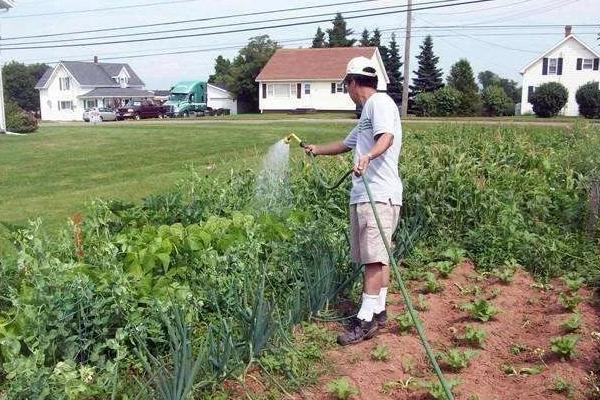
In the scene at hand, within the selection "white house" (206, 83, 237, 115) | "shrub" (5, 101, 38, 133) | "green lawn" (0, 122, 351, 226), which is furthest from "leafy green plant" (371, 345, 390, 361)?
"white house" (206, 83, 237, 115)

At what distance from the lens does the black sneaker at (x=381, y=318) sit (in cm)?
403

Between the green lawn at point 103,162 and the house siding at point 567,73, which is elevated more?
the house siding at point 567,73

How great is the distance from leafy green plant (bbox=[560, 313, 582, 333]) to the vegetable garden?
0.5 inches

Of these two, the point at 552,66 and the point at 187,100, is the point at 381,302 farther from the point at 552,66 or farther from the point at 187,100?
the point at 187,100

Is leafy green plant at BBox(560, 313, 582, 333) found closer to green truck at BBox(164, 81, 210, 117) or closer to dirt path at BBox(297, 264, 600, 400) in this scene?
dirt path at BBox(297, 264, 600, 400)

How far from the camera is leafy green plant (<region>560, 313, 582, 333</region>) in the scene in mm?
3925

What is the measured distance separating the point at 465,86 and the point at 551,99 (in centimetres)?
724

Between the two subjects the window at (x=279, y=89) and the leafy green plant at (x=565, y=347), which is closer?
the leafy green plant at (x=565, y=347)

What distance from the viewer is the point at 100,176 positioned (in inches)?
497

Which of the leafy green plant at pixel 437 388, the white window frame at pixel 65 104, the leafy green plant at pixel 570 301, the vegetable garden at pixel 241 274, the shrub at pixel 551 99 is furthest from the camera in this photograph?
the white window frame at pixel 65 104

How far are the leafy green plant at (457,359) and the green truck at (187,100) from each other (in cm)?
4924

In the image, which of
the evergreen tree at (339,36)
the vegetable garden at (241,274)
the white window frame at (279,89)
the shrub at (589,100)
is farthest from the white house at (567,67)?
the vegetable garden at (241,274)

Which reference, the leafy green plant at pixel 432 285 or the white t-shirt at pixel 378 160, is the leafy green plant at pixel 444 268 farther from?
the white t-shirt at pixel 378 160

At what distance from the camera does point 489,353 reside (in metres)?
3.75
